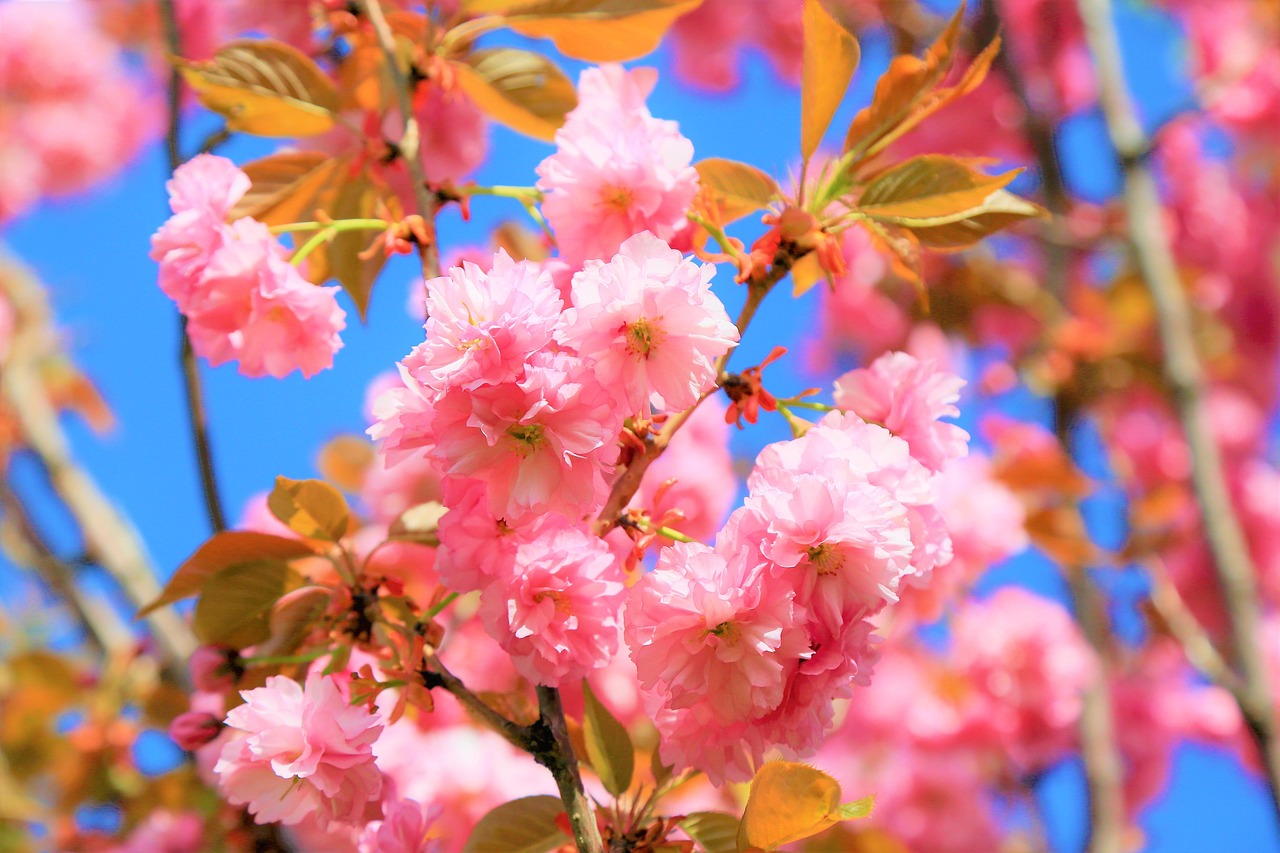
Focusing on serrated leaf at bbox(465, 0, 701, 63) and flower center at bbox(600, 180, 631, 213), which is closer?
flower center at bbox(600, 180, 631, 213)

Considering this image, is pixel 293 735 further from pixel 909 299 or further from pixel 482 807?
pixel 909 299

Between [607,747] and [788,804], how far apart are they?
0.16 metres

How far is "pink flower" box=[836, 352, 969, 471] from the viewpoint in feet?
2.00

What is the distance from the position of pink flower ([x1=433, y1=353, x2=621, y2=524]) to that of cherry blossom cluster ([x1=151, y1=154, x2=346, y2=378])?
6.9 inches

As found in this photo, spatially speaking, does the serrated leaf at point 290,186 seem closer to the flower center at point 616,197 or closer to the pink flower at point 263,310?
the pink flower at point 263,310

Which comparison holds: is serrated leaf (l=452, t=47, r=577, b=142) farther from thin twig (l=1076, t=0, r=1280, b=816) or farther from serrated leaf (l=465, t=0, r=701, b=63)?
thin twig (l=1076, t=0, r=1280, b=816)

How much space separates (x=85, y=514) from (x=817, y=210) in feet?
4.86

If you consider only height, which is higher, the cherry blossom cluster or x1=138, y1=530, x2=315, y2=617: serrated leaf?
the cherry blossom cluster

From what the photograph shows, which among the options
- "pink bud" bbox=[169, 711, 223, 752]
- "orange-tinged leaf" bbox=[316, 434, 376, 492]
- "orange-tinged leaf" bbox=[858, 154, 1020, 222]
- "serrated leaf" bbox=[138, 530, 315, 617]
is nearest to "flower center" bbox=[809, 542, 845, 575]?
"orange-tinged leaf" bbox=[858, 154, 1020, 222]

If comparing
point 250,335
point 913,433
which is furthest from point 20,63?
point 913,433

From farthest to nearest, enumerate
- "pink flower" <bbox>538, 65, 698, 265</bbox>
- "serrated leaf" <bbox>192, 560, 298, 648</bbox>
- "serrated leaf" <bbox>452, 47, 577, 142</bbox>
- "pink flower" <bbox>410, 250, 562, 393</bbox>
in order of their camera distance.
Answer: "serrated leaf" <bbox>452, 47, 577, 142</bbox> → "serrated leaf" <bbox>192, 560, 298, 648</bbox> → "pink flower" <bbox>538, 65, 698, 265</bbox> → "pink flower" <bbox>410, 250, 562, 393</bbox>

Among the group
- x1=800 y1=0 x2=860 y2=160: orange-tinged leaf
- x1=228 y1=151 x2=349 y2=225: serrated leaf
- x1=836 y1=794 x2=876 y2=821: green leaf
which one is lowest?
x1=836 y1=794 x2=876 y2=821: green leaf

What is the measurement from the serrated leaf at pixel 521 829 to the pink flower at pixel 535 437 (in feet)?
0.70

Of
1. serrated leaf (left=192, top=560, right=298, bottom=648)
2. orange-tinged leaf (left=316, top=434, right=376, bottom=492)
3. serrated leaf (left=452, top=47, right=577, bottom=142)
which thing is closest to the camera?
serrated leaf (left=192, top=560, right=298, bottom=648)
